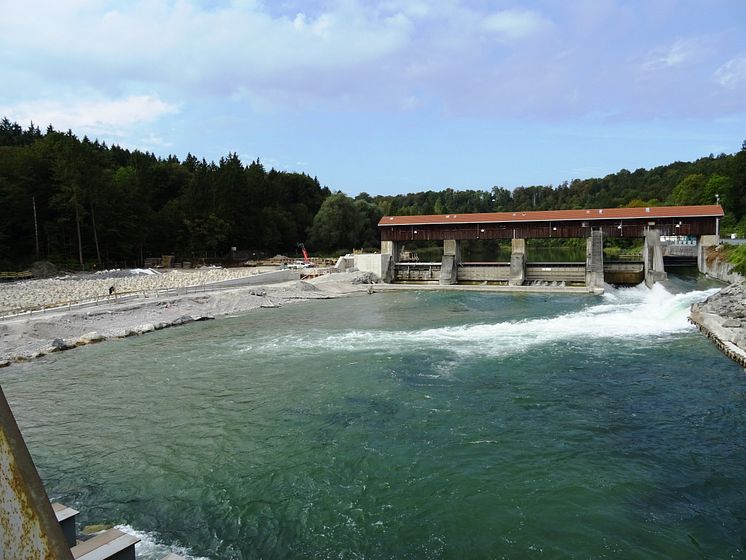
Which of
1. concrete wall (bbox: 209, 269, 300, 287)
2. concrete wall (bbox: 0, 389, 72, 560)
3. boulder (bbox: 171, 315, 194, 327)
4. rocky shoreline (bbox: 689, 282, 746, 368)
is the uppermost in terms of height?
concrete wall (bbox: 0, 389, 72, 560)

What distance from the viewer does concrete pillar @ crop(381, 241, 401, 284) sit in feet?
147

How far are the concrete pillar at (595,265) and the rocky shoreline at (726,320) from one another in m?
9.78

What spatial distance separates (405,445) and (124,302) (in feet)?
73.8

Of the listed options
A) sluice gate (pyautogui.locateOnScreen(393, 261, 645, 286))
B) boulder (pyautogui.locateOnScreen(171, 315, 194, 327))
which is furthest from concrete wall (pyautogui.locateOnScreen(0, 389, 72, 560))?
sluice gate (pyautogui.locateOnScreen(393, 261, 645, 286))

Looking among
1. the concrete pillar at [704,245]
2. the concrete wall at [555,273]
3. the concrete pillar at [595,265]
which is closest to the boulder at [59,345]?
the concrete pillar at [595,265]

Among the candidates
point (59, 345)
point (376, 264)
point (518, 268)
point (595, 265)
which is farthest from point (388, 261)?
point (59, 345)

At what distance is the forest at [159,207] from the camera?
43156mm

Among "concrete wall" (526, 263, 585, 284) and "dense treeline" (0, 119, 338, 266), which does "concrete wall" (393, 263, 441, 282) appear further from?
"dense treeline" (0, 119, 338, 266)

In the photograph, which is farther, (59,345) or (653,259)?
(653,259)

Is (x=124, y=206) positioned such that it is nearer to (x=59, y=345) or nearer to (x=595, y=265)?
(x=59, y=345)

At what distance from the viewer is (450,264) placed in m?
41.8

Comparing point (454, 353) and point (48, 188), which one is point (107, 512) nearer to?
point (454, 353)

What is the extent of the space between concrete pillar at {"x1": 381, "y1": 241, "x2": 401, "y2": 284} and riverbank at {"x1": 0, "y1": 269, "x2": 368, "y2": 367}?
2.42 meters

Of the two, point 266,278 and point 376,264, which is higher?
point 376,264
